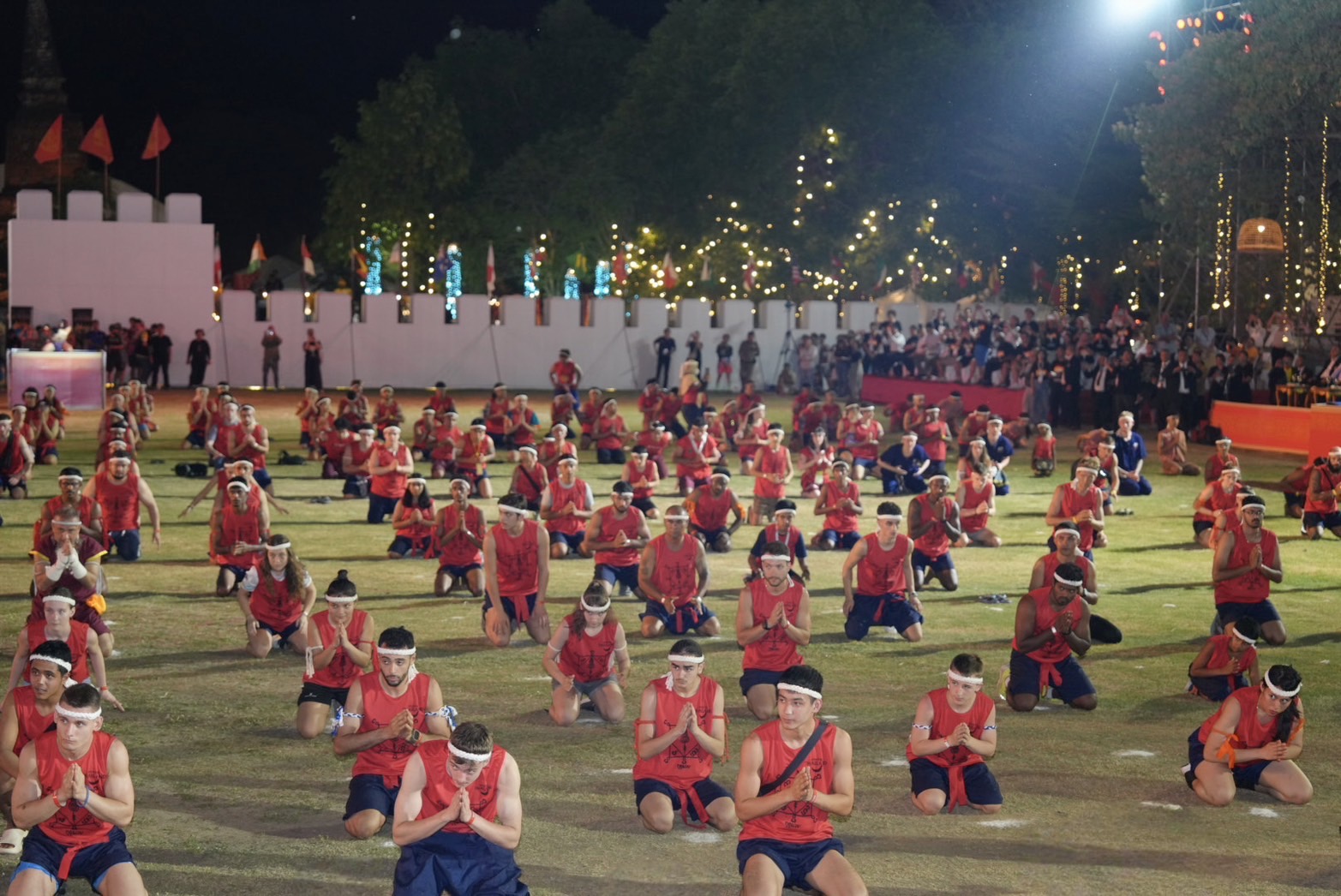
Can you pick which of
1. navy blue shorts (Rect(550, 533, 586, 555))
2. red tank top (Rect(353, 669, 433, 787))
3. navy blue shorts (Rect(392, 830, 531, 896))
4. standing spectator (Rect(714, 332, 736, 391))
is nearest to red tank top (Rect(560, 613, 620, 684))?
red tank top (Rect(353, 669, 433, 787))

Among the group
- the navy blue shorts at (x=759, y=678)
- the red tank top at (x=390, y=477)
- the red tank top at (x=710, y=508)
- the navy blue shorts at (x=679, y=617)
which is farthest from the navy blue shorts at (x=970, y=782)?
the red tank top at (x=390, y=477)

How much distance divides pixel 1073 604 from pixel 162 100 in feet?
274

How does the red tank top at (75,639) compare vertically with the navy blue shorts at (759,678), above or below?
above

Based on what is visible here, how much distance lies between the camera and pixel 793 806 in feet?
27.6

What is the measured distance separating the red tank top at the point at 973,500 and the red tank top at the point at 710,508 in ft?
9.28

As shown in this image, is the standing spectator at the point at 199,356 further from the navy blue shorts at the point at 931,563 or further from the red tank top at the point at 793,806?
the red tank top at the point at 793,806

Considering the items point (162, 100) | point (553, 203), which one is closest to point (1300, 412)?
point (553, 203)

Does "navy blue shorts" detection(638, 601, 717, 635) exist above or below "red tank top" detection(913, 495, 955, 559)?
below

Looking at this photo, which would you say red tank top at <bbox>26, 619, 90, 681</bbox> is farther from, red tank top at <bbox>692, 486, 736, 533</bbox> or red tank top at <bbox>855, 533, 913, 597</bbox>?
red tank top at <bbox>692, 486, 736, 533</bbox>

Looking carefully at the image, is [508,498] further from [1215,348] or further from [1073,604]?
[1215,348]

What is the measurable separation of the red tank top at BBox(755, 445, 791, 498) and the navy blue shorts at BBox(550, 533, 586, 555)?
10.6ft

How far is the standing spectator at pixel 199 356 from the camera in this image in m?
47.3

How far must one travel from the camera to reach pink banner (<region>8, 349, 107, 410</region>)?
3778 centimetres

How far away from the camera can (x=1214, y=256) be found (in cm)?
3897
